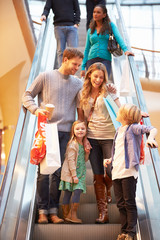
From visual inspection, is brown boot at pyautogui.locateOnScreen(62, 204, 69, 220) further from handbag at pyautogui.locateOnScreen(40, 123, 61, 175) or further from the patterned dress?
handbag at pyautogui.locateOnScreen(40, 123, 61, 175)

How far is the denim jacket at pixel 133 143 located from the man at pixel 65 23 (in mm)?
3128

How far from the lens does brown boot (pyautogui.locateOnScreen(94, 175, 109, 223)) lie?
11.9 ft

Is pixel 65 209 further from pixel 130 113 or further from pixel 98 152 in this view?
pixel 130 113

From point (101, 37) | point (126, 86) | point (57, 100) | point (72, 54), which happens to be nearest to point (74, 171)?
point (57, 100)

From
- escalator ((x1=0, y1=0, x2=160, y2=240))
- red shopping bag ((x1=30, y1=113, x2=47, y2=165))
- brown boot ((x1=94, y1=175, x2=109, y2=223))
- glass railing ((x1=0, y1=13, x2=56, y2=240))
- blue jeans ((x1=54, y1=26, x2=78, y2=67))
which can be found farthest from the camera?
blue jeans ((x1=54, y1=26, x2=78, y2=67))

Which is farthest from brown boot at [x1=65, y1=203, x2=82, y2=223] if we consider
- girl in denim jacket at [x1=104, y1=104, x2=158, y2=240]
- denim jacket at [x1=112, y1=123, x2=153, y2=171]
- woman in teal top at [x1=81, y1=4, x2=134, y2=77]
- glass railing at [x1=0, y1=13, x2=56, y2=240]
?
woman in teal top at [x1=81, y1=4, x2=134, y2=77]

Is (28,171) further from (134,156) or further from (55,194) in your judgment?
(134,156)

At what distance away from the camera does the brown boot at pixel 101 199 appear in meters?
3.62

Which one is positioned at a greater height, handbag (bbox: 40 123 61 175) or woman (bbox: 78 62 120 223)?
woman (bbox: 78 62 120 223)

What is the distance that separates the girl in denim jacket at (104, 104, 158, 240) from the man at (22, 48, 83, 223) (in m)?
0.69

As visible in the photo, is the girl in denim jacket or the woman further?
the woman

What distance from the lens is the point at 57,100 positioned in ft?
12.6

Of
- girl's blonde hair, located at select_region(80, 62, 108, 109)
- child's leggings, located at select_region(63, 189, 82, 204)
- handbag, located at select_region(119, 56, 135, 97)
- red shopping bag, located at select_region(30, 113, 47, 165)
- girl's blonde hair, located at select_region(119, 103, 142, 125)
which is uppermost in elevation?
handbag, located at select_region(119, 56, 135, 97)

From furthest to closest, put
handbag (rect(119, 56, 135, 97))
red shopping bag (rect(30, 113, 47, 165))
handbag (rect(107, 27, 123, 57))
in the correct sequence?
handbag (rect(107, 27, 123, 57)) → handbag (rect(119, 56, 135, 97)) → red shopping bag (rect(30, 113, 47, 165))
